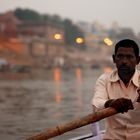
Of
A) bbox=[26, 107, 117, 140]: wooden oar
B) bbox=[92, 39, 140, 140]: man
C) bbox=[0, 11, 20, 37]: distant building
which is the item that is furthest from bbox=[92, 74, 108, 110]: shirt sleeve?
bbox=[0, 11, 20, 37]: distant building

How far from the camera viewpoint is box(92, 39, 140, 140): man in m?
2.84

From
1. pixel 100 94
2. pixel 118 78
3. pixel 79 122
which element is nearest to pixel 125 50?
pixel 118 78

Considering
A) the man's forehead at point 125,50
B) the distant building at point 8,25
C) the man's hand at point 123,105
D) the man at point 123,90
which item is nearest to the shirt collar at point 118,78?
the man at point 123,90

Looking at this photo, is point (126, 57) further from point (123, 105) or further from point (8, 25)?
point (8, 25)

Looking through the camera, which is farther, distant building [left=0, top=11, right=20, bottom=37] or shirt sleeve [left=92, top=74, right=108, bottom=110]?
distant building [left=0, top=11, right=20, bottom=37]

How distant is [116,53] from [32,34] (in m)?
→ 83.8

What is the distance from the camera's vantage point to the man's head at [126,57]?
2832 mm

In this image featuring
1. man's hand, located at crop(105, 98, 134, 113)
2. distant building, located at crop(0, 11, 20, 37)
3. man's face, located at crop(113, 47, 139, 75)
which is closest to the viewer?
man's hand, located at crop(105, 98, 134, 113)

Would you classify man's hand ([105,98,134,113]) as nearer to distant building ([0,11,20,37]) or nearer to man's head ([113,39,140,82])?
man's head ([113,39,140,82])

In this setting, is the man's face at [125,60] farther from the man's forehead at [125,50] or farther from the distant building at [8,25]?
the distant building at [8,25]

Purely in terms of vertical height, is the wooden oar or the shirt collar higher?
the shirt collar

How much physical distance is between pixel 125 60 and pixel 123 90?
Answer: 0.20 meters

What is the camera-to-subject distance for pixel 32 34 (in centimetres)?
8619

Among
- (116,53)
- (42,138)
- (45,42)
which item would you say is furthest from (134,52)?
(45,42)
